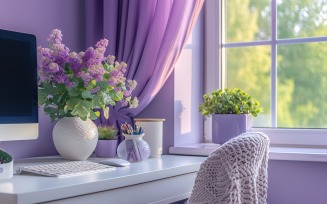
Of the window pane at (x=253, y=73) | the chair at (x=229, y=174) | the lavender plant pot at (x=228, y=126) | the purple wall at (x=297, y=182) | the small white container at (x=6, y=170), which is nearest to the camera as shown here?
the chair at (x=229, y=174)

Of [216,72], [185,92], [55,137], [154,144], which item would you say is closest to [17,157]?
[55,137]

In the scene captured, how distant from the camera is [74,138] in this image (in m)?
2.07

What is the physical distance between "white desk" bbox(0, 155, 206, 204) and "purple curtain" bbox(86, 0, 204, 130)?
425mm

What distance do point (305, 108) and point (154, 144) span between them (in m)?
0.81

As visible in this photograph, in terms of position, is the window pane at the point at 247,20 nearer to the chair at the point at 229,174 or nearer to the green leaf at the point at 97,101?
the green leaf at the point at 97,101

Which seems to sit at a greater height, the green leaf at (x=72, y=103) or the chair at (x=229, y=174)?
the green leaf at (x=72, y=103)

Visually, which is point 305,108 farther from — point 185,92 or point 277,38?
point 185,92

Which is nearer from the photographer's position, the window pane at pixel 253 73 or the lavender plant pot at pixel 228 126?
the lavender plant pot at pixel 228 126

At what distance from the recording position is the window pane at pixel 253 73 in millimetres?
2588

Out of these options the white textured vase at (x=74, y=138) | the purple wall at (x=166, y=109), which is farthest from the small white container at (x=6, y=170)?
the purple wall at (x=166, y=109)

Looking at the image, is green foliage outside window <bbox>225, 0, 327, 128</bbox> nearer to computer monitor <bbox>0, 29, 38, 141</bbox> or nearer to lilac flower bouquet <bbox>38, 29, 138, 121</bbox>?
lilac flower bouquet <bbox>38, 29, 138, 121</bbox>

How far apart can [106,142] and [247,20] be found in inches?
40.9

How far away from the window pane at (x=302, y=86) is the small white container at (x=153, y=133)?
66 cm

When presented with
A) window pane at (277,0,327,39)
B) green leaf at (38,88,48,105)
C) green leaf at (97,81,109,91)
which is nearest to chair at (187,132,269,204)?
green leaf at (97,81,109,91)
